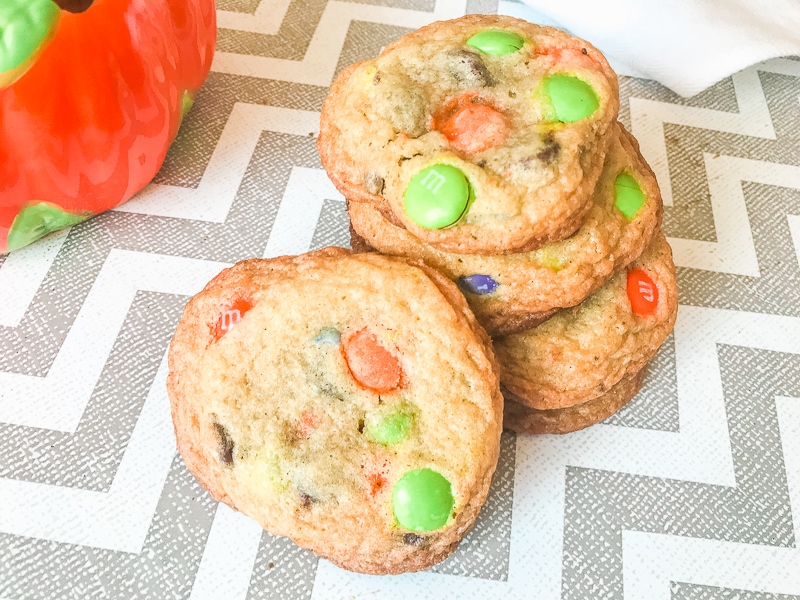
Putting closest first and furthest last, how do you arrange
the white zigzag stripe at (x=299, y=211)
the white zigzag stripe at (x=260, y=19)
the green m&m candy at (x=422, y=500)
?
1. the green m&m candy at (x=422, y=500)
2. the white zigzag stripe at (x=299, y=211)
3. the white zigzag stripe at (x=260, y=19)

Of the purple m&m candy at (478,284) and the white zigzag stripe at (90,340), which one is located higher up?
the purple m&m candy at (478,284)

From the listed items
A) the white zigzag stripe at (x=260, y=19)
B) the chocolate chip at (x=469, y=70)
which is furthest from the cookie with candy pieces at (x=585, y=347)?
the white zigzag stripe at (x=260, y=19)

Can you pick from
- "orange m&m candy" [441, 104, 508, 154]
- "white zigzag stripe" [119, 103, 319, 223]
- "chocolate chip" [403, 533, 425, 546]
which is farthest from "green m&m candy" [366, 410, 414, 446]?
"white zigzag stripe" [119, 103, 319, 223]

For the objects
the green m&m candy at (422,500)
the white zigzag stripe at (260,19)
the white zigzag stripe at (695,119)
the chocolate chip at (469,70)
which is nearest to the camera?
the green m&m candy at (422,500)

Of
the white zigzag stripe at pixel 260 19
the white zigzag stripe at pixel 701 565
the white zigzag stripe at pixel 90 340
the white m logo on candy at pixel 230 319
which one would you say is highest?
the white zigzag stripe at pixel 260 19

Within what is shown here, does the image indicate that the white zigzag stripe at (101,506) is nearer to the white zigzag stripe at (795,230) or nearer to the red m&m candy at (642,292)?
the red m&m candy at (642,292)
